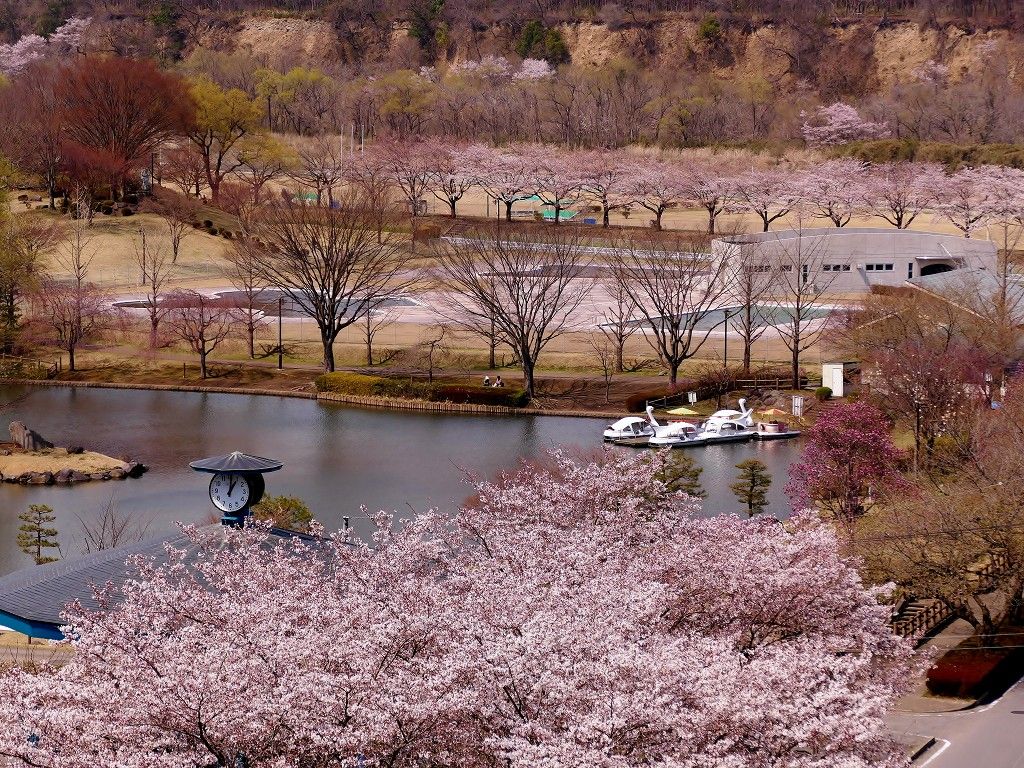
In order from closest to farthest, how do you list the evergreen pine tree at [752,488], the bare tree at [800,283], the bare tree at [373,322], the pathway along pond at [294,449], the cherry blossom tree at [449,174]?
1. the evergreen pine tree at [752,488]
2. the pathway along pond at [294,449]
3. the bare tree at [373,322]
4. the bare tree at [800,283]
5. the cherry blossom tree at [449,174]

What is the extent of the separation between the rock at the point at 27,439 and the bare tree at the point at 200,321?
8.92m

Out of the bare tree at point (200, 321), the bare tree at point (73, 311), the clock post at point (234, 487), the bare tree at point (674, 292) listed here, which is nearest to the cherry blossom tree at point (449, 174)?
the bare tree at point (674, 292)

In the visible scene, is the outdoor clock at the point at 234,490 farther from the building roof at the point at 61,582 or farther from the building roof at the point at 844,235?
the building roof at the point at 844,235

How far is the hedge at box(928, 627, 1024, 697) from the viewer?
1739cm

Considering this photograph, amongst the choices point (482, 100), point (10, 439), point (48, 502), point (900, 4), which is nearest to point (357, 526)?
point (48, 502)

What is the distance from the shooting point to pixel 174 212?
57.4 meters

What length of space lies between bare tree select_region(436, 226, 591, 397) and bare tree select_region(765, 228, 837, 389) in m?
5.78

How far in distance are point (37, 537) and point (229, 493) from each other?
710 cm

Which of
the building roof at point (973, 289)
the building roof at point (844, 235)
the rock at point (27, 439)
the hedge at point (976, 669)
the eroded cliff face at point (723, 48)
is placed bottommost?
the hedge at point (976, 669)

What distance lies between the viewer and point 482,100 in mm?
93562

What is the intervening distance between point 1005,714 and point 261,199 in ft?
148

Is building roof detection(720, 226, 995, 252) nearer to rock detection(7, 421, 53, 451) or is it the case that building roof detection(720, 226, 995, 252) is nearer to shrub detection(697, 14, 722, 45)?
rock detection(7, 421, 53, 451)

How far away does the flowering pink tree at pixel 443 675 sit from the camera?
1080 centimetres

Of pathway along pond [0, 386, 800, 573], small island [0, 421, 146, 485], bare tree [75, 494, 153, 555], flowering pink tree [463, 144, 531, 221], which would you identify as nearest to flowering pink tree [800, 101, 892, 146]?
flowering pink tree [463, 144, 531, 221]
